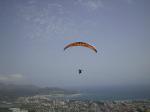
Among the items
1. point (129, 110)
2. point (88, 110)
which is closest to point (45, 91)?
point (88, 110)

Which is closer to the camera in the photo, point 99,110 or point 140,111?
point 140,111

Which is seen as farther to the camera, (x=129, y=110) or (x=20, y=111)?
(x=20, y=111)

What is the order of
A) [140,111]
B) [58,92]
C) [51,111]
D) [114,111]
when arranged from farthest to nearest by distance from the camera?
[58,92]
[51,111]
[114,111]
[140,111]

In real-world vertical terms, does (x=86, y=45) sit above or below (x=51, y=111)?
above

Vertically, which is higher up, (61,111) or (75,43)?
(75,43)

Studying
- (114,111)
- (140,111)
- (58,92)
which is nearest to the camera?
(140,111)

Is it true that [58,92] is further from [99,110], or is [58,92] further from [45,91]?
[99,110]

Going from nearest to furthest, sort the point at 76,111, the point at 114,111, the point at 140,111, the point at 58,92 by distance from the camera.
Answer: the point at 140,111 → the point at 114,111 → the point at 76,111 → the point at 58,92

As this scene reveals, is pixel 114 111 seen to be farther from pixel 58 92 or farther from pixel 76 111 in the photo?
pixel 58 92

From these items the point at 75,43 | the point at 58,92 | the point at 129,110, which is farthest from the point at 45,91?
the point at 75,43
